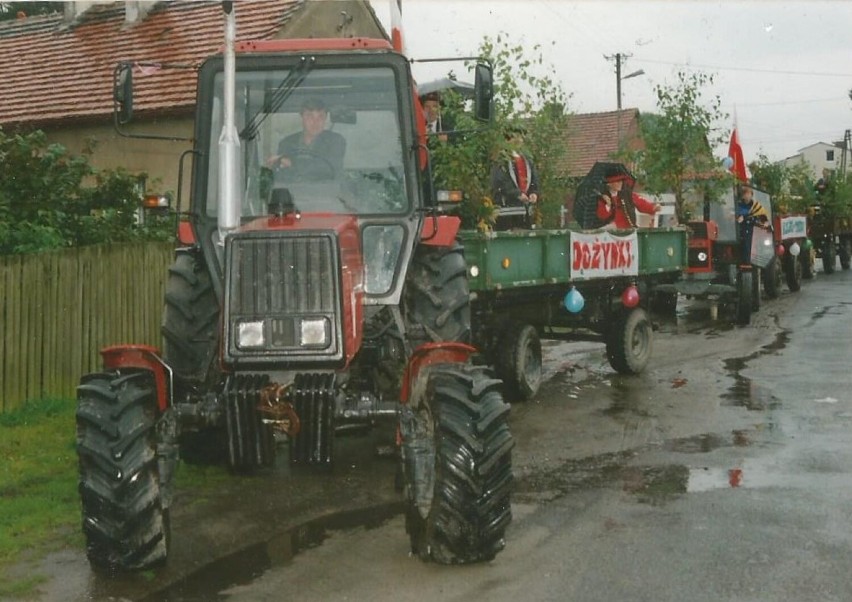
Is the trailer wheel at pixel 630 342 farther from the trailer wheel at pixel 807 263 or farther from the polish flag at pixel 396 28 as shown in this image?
the trailer wheel at pixel 807 263

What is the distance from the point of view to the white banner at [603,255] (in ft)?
38.7

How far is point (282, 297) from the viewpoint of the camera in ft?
19.3

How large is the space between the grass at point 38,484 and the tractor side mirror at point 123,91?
2393 millimetres

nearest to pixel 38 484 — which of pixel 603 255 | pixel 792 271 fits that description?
pixel 603 255

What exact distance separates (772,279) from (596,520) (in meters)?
17.1

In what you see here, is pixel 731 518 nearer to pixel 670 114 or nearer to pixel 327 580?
pixel 327 580

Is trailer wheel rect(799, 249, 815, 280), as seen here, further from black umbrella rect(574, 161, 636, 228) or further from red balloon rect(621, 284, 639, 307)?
red balloon rect(621, 284, 639, 307)

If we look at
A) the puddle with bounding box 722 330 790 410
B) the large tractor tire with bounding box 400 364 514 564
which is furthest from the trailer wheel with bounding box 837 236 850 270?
the large tractor tire with bounding box 400 364 514 564

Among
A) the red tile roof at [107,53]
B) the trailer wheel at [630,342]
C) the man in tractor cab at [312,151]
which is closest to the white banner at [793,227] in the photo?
the red tile roof at [107,53]

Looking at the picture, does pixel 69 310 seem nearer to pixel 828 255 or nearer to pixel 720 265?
pixel 720 265

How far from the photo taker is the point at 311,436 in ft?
18.8

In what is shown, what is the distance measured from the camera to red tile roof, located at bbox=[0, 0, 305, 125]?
18734mm

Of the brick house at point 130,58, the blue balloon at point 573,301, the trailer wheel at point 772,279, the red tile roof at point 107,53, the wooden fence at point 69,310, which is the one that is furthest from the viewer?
the trailer wheel at point 772,279

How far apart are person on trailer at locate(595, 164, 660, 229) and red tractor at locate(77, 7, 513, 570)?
23.1ft
